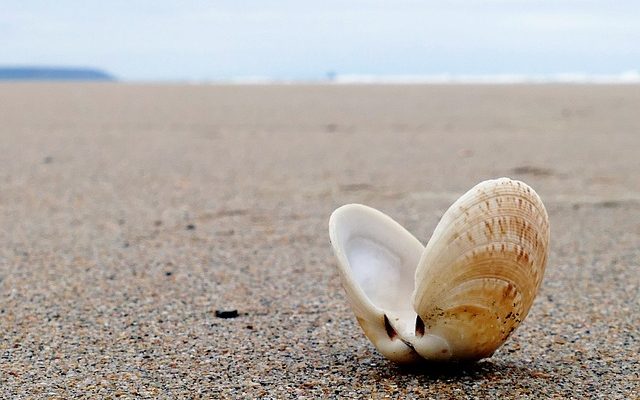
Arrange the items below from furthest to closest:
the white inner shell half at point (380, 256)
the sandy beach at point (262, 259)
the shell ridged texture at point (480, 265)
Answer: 1. the white inner shell half at point (380, 256)
2. the sandy beach at point (262, 259)
3. the shell ridged texture at point (480, 265)

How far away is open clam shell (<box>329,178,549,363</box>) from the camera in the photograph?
218 centimetres

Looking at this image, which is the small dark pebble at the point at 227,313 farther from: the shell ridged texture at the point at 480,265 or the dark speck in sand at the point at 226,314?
the shell ridged texture at the point at 480,265

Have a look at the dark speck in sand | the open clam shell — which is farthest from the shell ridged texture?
the dark speck in sand

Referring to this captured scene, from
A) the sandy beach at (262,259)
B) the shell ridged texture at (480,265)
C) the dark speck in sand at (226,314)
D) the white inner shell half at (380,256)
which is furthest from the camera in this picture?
the dark speck in sand at (226,314)

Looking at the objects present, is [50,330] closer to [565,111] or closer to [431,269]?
[431,269]

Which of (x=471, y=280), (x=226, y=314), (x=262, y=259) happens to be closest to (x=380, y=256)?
(x=471, y=280)

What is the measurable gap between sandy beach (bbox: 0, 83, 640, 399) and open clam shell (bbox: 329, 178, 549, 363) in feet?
0.41

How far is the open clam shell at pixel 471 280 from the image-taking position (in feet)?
7.16

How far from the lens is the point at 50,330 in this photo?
284 cm

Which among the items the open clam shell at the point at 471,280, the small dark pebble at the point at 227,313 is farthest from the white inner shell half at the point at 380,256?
the small dark pebble at the point at 227,313

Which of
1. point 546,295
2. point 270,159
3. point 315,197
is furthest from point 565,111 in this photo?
point 546,295

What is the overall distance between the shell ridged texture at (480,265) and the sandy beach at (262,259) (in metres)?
0.19

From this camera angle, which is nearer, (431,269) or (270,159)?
(431,269)

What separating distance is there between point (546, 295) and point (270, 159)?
473cm
